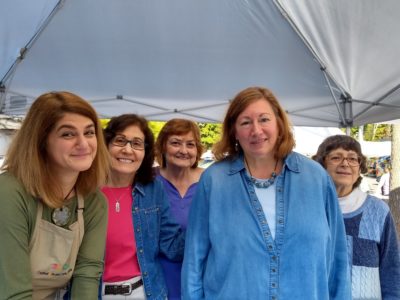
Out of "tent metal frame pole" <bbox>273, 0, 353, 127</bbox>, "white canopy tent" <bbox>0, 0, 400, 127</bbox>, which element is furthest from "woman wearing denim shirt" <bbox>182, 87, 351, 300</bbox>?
"tent metal frame pole" <bbox>273, 0, 353, 127</bbox>

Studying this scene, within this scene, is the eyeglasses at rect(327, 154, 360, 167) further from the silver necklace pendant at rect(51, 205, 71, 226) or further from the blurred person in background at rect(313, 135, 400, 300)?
the silver necklace pendant at rect(51, 205, 71, 226)

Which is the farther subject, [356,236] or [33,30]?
[33,30]

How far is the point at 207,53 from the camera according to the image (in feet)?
12.2

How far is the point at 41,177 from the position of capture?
5.18 feet

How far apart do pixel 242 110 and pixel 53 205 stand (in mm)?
983

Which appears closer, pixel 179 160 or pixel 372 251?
pixel 372 251

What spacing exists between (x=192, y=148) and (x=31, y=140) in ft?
4.93

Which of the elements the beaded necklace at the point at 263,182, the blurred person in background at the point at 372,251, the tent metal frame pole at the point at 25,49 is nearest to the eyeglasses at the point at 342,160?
the blurred person in background at the point at 372,251

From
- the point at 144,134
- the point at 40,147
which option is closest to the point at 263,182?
the point at 144,134

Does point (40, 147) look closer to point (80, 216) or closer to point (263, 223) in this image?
point (80, 216)

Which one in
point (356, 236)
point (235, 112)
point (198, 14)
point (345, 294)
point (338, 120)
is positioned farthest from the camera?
point (338, 120)

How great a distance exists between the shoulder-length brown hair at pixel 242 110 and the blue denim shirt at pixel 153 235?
23.2 inches

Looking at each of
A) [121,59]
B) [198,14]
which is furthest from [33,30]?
[198,14]

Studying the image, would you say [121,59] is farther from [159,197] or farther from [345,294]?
[345,294]
